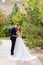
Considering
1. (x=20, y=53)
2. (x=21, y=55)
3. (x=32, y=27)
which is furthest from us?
(x=32, y=27)

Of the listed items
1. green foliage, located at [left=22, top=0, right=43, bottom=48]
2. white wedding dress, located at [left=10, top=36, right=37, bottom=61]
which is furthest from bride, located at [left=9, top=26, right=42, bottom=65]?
green foliage, located at [left=22, top=0, right=43, bottom=48]

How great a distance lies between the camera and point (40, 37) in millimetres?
17578

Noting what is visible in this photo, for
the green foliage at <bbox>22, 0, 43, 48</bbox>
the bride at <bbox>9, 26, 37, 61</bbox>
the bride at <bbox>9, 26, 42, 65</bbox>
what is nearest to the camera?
the bride at <bbox>9, 26, 42, 65</bbox>

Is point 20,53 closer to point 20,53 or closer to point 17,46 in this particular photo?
point 20,53

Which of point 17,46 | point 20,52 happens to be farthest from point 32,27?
point 20,52

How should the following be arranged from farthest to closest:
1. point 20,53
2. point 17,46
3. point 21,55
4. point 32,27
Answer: point 32,27 → point 17,46 → point 20,53 → point 21,55

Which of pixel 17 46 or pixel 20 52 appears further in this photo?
pixel 17 46

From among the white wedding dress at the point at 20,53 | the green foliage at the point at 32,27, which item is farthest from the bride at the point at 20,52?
the green foliage at the point at 32,27

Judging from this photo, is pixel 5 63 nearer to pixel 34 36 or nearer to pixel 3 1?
pixel 34 36

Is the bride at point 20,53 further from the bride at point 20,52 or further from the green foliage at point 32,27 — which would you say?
the green foliage at point 32,27

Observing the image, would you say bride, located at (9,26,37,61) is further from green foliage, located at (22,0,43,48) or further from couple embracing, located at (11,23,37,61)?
green foliage, located at (22,0,43,48)

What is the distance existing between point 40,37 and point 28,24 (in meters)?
1.36

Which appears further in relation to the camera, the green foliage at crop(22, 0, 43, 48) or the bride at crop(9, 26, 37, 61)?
the green foliage at crop(22, 0, 43, 48)

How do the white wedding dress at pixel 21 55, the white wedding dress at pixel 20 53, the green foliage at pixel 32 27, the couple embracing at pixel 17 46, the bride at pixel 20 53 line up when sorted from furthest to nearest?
the green foliage at pixel 32 27 → the couple embracing at pixel 17 46 → the white wedding dress at pixel 20 53 → the bride at pixel 20 53 → the white wedding dress at pixel 21 55
